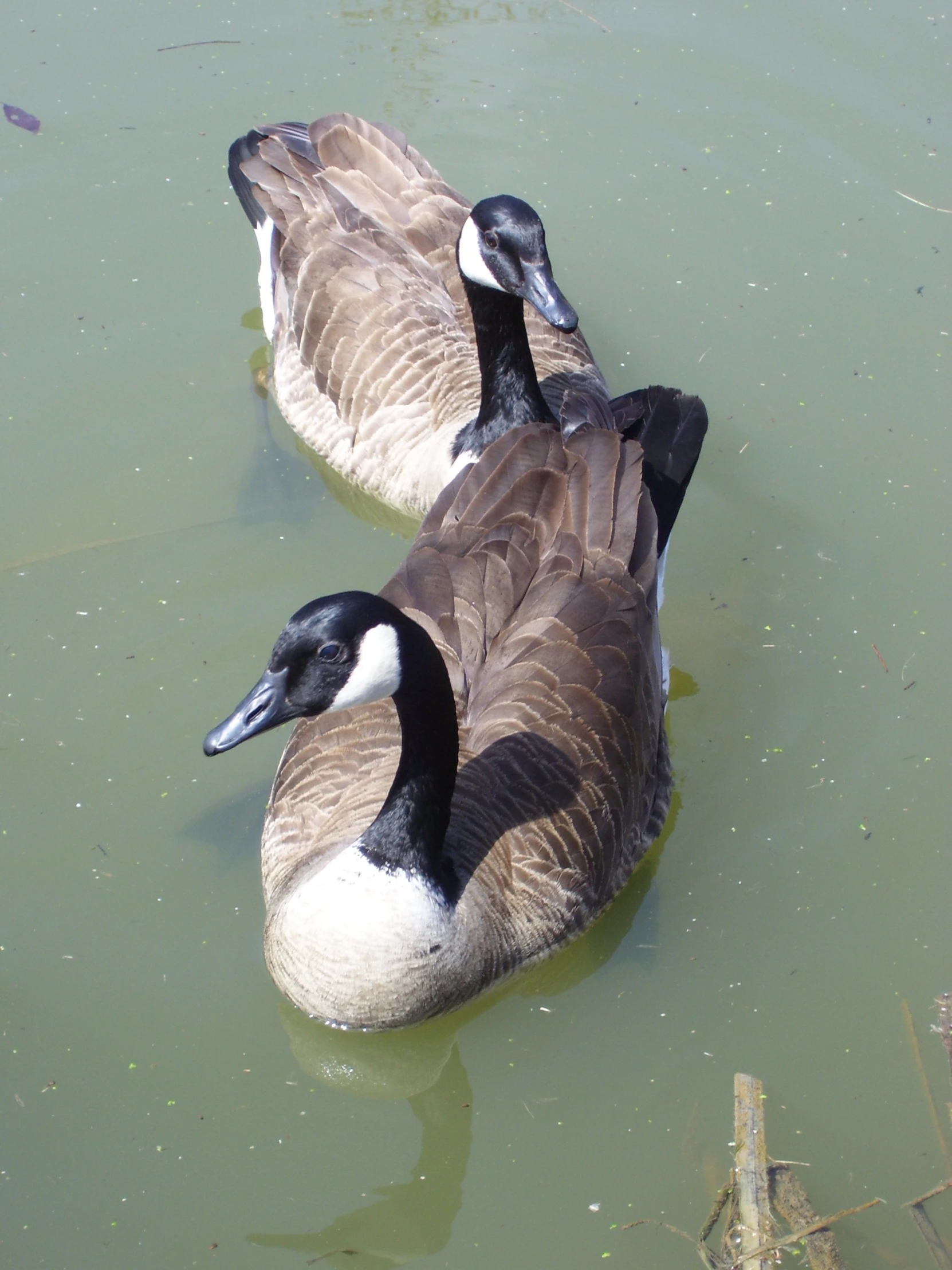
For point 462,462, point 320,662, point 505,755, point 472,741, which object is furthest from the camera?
point 462,462

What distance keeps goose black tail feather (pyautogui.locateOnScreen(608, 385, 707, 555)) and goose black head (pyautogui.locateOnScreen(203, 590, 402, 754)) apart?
215 centimetres

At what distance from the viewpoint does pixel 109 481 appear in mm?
6719

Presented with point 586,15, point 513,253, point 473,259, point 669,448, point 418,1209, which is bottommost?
point 418,1209

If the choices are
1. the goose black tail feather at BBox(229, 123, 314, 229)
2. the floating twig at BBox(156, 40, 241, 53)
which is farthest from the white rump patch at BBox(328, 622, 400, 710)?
the floating twig at BBox(156, 40, 241, 53)

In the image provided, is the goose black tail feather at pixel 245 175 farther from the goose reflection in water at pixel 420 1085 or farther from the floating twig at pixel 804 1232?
the floating twig at pixel 804 1232

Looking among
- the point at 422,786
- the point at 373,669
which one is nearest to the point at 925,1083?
the point at 422,786

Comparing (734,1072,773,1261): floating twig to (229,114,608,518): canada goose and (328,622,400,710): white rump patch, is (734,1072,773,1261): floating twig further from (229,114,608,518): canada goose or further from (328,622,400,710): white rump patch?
(229,114,608,518): canada goose

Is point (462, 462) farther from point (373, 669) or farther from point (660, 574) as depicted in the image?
point (373, 669)

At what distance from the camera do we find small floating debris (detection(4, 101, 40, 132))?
8578 mm

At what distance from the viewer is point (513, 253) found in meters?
5.77

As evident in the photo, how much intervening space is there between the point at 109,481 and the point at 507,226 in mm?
2402

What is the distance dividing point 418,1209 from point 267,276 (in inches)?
199

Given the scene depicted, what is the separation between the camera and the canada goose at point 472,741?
13.3ft

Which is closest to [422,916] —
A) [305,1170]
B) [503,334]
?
[305,1170]
